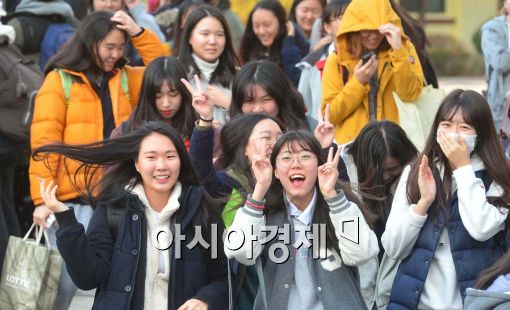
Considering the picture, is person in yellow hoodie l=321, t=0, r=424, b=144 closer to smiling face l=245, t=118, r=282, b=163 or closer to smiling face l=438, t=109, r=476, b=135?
smiling face l=245, t=118, r=282, b=163

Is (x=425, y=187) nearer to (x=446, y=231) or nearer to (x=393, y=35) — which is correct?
(x=446, y=231)

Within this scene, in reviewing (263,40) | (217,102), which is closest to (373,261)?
(217,102)

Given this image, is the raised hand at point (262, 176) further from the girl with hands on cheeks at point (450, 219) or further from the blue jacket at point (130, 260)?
the girl with hands on cheeks at point (450, 219)

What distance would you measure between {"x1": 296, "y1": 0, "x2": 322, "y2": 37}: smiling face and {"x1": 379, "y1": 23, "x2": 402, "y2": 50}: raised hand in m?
3.06

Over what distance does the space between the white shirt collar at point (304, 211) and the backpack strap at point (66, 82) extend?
232cm

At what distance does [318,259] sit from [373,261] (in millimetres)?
996

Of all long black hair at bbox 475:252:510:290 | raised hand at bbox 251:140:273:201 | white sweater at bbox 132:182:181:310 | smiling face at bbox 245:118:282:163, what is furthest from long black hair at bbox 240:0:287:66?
long black hair at bbox 475:252:510:290

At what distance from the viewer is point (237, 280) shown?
5.91 meters

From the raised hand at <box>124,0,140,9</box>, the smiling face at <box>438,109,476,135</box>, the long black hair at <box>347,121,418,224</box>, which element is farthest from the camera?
the raised hand at <box>124,0,140,9</box>

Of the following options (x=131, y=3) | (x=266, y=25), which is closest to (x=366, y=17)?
(x=266, y=25)

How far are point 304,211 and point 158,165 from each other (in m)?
0.77

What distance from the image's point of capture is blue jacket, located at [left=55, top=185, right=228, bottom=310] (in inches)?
217

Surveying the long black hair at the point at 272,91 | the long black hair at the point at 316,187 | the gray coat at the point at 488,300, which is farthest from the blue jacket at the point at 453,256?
the long black hair at the point at 272,91

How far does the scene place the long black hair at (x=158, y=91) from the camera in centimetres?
721
